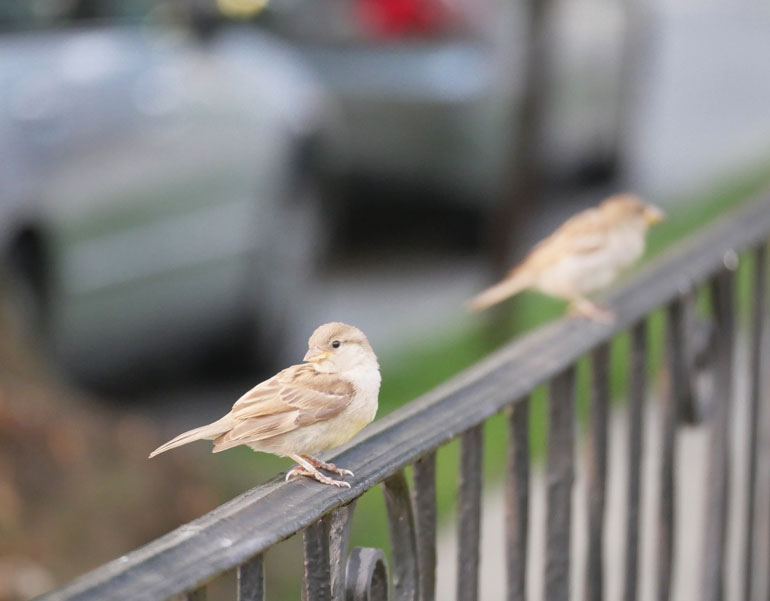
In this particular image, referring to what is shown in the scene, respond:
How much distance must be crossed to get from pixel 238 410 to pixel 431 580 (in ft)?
1.43

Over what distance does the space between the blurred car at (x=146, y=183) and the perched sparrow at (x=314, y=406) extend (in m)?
3.68

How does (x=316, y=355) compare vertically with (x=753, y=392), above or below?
above

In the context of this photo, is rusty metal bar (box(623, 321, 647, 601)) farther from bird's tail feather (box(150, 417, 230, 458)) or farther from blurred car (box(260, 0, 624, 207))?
blurred car (box(260, 0, 624, 207))

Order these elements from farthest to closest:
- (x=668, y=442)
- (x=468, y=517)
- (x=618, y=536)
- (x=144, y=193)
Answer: (x=144, y=193), (x=618, y=536), (x=668, y=442), (x=468, y=517)

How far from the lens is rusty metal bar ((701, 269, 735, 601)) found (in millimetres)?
2467

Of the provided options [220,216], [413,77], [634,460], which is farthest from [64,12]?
[634,460]

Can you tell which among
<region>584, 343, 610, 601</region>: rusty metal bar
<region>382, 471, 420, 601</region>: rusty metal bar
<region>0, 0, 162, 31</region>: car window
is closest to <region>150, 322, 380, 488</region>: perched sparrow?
<region>382, 471, 420, 601</region>: rusty metal bar

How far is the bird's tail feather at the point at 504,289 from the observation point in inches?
97.1

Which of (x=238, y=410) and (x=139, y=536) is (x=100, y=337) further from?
(x=238, y=410)

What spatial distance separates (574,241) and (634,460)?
0.92 m

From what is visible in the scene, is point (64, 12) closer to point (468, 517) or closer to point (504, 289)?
point (504, 289)

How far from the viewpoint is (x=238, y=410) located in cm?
131

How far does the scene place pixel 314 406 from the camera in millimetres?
1377

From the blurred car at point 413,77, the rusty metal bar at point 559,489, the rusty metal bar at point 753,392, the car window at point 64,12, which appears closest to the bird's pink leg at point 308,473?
the rusty metal bar at point 559,489
